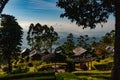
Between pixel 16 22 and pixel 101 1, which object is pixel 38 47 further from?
pixel 101 1

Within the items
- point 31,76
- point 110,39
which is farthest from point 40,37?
point 31,76

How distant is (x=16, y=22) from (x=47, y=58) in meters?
17.7

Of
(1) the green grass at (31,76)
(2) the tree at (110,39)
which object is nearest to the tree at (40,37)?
(2) the tree at (110,39)

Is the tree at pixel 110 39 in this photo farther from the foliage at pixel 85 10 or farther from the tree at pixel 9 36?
the foliage at pixel 85 10

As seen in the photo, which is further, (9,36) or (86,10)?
(9,36)

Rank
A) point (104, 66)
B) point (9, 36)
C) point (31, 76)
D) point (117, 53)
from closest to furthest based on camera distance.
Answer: point (117, 53) < point (31, 76) < point (104, 66) < point (9, 36)

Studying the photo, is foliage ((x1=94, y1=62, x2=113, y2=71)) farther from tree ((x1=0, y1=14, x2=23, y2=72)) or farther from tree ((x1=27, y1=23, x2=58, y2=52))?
tree ((x1=27, y1=23, x2=58, y2=52))

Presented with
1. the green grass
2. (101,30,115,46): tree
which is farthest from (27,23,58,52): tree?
the green grass

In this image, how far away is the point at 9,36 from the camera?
62.9 m

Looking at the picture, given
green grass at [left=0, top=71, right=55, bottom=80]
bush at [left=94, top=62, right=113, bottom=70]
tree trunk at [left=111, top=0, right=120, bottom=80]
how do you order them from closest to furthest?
1. tree trunk at [left=111, top=0, right=120, bottom=80]
2. green grass at [left=0, top=71, right=55, bottom=80]
3. bush at [left=94, top=62, right=113, bottom=70]

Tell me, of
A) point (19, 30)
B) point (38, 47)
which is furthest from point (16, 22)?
point (38, 47)

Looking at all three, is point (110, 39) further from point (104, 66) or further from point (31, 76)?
point (31, 76)

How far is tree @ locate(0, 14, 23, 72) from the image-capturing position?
62.5m

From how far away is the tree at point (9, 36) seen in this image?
6254 centimetres
